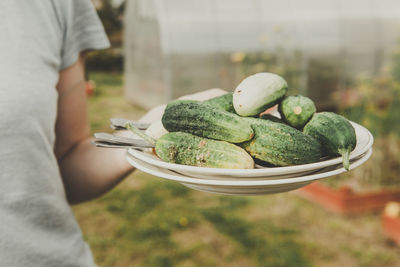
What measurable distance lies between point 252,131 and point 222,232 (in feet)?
9.38

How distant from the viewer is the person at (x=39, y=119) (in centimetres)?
114

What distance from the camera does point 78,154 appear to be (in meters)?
1.56

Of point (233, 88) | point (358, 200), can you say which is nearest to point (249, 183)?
point (358, 200)

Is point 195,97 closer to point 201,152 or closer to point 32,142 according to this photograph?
point 201,152

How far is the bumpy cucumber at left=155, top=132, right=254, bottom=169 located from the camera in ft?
3.23

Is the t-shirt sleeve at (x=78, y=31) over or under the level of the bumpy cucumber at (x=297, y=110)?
over

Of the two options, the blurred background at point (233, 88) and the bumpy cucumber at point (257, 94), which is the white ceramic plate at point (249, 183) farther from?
the blurred background at point (233, 88)

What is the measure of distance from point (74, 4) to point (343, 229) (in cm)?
322

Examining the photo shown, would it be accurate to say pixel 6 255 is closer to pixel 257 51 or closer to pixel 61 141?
pixel 61 141

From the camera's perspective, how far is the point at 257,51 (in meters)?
6.89

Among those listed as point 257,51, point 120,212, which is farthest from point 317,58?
point 120,212

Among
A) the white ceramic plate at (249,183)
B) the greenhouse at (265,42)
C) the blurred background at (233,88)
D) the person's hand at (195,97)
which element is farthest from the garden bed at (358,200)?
the white ceramic plate at (249,183)

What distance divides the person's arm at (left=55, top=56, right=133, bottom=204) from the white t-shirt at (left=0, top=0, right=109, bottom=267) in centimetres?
14

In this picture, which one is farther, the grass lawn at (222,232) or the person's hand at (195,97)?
the grass lawn at (222,232)
